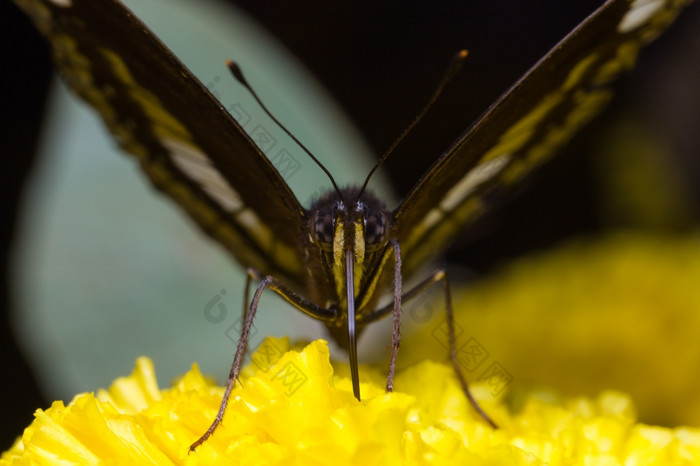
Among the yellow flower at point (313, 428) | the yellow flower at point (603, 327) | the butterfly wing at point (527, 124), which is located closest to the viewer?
the yellow flower at point (313, 428)

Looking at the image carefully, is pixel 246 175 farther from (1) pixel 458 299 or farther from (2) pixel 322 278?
(1) pixel 458 299

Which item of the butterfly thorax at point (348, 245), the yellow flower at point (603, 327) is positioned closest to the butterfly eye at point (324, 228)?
the butterfly thorax at point (348, 245)

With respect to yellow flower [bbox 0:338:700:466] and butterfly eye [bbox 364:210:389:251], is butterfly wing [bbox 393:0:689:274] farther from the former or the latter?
yellow flower [bbox 0:338:700:466]

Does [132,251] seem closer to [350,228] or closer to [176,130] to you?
[176,130]

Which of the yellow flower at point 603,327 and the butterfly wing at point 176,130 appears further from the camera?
the yellow flower at point 603,327

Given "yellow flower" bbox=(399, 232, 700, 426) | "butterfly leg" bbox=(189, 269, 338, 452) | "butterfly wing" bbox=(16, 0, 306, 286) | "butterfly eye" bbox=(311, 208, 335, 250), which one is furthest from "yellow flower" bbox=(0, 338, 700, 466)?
"yellow flower" bbox=(399, 232, 700, 426)

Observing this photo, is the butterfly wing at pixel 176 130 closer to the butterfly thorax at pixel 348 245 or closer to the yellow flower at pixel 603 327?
the butterfly thorax at pixel 348 245

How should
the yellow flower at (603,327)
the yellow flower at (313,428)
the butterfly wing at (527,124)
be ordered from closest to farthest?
the yellow flower at (313,428) → the butterfly wing at (527,124) → the yellow flower at (603,327)

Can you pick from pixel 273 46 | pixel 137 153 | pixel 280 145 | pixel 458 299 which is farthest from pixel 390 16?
pixel 137 153

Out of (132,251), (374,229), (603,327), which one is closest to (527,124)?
(374,229)
